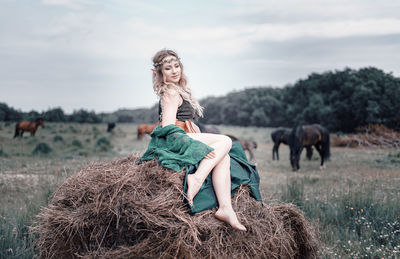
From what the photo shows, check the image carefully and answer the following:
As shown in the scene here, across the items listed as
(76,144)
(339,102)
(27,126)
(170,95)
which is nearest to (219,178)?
(170,95)

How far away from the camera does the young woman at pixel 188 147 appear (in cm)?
315

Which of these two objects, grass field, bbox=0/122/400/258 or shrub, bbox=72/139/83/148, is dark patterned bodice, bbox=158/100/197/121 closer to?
grass field, bbox=0/122/400/258

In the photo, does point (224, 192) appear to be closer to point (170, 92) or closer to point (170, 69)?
point (170, 92)

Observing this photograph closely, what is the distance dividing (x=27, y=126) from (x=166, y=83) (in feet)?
40.5

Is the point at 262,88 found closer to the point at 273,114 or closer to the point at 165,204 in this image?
the point at 273,114

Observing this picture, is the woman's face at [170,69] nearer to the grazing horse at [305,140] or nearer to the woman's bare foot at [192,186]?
the woman's bare foot at [192,186]

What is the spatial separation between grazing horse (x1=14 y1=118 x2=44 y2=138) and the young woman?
9.74m

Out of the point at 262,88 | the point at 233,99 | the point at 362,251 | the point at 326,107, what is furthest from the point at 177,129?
the point at 262,88

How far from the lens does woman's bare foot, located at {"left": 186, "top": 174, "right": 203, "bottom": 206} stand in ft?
10.0

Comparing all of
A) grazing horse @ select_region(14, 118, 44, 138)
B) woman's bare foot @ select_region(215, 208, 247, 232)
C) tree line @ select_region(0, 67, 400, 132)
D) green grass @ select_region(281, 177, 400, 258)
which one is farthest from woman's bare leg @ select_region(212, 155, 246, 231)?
grazing horse @ select_region(14, 118, 44, 138)

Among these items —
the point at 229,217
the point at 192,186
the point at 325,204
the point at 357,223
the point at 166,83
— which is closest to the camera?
the point at 229,217

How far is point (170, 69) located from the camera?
13.3ft

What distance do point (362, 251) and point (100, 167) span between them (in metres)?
3.62

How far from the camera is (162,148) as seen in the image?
11.5ft
